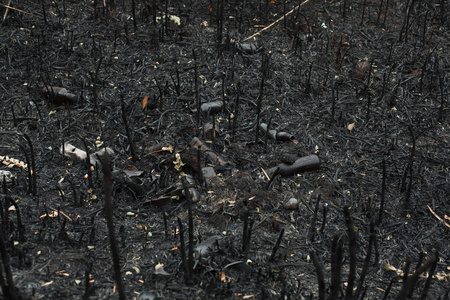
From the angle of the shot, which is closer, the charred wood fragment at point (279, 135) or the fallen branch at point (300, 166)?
the fallen branch at point (300, 166)

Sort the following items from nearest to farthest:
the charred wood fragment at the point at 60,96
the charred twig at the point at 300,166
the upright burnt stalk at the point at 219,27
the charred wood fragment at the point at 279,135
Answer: the charred twig at the point at 300,166 → the charred wood fragment at the point at 279,135 → the charred wood fragment at the point at 60,96 → the upright burnt stalk at the point at 219,27

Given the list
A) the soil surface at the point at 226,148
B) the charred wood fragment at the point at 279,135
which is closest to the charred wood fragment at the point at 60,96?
the soil surface at the point at 226,148

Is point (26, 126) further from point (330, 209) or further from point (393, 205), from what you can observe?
point (393, 205)

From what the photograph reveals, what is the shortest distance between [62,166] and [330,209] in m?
2.29

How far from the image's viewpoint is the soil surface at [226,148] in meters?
3.07

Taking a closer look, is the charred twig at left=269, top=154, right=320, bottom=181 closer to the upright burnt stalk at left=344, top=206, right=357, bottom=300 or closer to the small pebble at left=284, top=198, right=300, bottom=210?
the small pebble at left=284, top=198, right=300, bottom=210

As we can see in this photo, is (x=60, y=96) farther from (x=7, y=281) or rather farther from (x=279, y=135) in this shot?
(x=7, y=281)

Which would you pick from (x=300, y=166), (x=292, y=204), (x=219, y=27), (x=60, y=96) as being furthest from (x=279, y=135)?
(x=60, y=96)

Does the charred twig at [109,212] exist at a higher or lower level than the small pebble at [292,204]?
higher

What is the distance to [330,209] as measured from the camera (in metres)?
3.84

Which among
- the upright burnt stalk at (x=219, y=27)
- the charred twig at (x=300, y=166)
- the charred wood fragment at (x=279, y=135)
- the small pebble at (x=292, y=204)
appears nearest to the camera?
the small pebble at (x=292, y=204)

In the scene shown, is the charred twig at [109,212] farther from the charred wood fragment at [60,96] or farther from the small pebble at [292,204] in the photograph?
the charred wood fragment at [60,96]

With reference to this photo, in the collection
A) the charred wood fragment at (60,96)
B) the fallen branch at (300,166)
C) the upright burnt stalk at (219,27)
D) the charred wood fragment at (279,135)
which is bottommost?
the fallen branch at (300,166)

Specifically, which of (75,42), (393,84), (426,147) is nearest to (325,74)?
(393,84)
